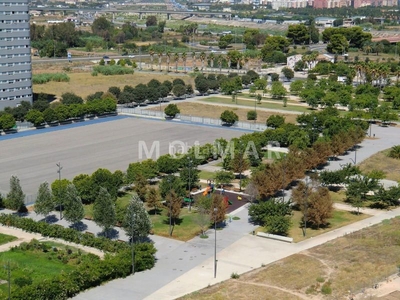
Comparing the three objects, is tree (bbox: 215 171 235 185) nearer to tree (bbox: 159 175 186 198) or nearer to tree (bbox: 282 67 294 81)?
tree (bbox: 159 175 186 198)

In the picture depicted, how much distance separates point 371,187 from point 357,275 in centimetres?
1033

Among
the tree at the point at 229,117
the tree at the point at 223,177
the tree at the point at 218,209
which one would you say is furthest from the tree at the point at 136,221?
the tree at the point at 229,117

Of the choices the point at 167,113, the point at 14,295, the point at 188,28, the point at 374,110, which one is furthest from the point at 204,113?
the point at 188,28

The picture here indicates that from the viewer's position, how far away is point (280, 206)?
31625mm

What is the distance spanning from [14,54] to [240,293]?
40.1 m

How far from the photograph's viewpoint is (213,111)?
61188mm

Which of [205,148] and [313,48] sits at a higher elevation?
[313,48]

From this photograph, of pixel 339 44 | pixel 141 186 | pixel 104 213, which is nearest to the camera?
pixel 104 213

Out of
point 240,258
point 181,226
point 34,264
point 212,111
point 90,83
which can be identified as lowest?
point 34,264

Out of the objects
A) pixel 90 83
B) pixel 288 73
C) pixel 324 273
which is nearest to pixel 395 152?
pixel 324 273

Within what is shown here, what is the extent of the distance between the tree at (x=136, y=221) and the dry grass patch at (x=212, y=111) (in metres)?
29.9

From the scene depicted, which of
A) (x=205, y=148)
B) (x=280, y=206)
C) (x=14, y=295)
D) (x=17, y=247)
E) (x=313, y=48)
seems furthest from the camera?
(x=313, y=48)

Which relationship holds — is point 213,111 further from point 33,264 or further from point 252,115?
point 33,264

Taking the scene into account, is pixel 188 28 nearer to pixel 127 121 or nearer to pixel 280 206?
pixel 127 121
